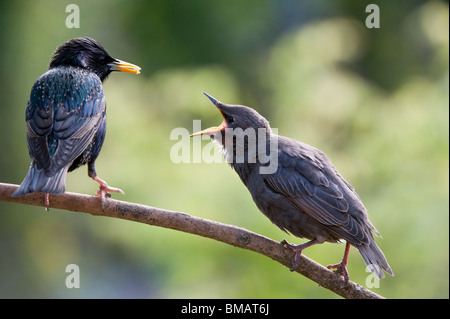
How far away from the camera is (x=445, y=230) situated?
20.7 ft

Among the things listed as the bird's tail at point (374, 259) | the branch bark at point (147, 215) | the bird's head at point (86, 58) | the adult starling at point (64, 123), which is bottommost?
the bird's tail at point (374, 259)

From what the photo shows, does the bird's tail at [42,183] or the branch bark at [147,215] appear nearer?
the bird's tail at [42,183]

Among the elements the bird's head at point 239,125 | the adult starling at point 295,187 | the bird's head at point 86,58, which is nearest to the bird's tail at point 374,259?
the adult starling at point 295,187

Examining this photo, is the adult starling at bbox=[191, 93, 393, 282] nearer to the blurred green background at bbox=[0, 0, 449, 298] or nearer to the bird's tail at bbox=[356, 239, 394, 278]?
the bird's tail at bbox=[356, 239, 394, 278]

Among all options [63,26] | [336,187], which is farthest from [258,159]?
[63,26]

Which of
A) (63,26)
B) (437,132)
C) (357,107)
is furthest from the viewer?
(63,26)

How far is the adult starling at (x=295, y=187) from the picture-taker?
393 centimetres

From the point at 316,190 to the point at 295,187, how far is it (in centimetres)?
15

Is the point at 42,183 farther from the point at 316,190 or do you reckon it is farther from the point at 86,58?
the point at 316,190

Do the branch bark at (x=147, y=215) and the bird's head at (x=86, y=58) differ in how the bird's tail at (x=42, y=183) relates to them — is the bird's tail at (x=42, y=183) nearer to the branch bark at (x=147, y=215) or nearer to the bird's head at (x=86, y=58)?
the branch bark at (x=147, y=215)

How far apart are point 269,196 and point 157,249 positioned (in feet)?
7.95

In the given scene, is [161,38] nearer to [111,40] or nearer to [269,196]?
[111,40]

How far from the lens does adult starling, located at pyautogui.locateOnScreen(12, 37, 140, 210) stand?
344 centimetres

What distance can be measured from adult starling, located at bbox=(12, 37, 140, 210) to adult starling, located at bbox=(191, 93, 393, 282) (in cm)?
71
